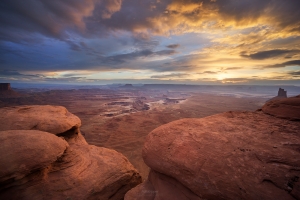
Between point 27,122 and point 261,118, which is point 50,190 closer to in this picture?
point 27,122

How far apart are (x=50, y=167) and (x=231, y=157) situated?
250 inches

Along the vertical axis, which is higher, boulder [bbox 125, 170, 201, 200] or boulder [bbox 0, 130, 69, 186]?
boulder [bbox 0, 130, 69, 186]

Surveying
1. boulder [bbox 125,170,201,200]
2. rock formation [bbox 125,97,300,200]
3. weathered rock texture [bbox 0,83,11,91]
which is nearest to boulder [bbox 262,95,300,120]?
rock formation [bbox 125,97,300,200]

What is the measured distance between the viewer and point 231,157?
3.63 meters

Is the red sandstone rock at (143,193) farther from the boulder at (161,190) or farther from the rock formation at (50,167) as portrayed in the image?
the rock formation at (50,167)

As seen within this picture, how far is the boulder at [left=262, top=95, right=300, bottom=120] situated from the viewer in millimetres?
5512

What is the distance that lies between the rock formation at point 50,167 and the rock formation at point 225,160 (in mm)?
1535

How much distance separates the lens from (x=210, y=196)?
332 cm

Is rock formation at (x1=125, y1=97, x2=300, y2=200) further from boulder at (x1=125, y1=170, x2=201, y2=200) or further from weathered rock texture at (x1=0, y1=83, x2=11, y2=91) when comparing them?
weathered rock texture at (x1=0, y1=83, x2=11, y2=91)

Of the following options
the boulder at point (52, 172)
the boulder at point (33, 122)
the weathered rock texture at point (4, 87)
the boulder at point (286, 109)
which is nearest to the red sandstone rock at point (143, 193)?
the boulder at point (52, 172)

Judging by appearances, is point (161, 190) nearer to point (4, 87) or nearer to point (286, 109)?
point (286, 109)

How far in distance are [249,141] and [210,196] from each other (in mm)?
2091

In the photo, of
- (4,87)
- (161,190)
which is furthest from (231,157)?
(4,87)

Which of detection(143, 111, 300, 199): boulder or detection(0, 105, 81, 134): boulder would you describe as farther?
detection(0, 105, 81, 134): boulder
